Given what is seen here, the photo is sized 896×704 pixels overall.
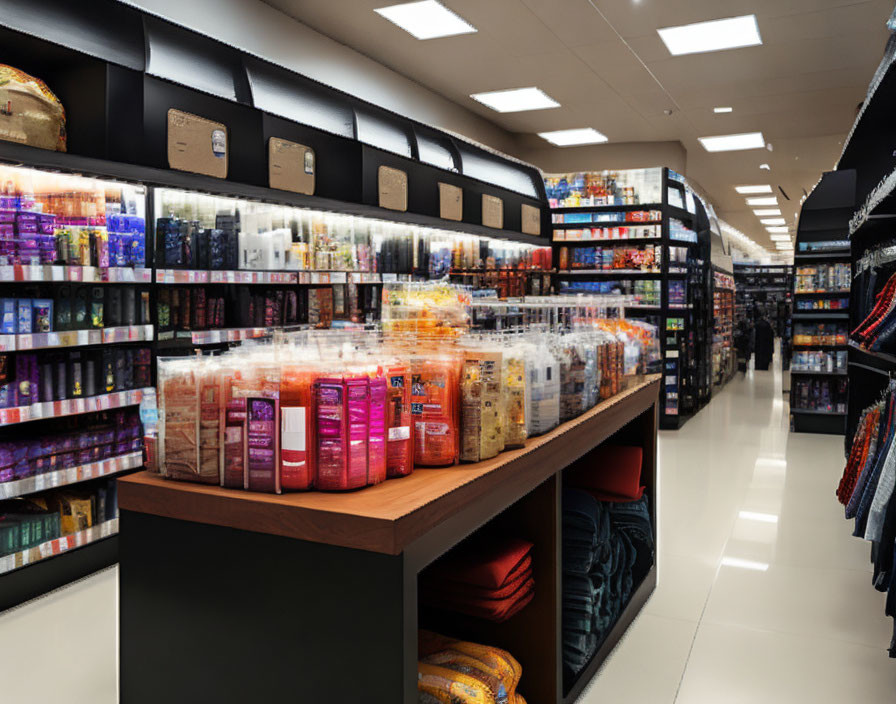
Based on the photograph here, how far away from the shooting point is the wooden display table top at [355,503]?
138 cm

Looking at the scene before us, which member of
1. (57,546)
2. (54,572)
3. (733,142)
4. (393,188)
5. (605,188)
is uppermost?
(733,142)

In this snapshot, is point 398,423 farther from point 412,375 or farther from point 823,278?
point 823,278

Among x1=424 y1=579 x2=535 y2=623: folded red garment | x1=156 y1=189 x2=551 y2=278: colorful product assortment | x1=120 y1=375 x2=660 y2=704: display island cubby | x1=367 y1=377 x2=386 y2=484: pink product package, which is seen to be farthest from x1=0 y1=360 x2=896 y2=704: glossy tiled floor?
x1=156 y1=189 x2=551 y2=278: colorful product assortment

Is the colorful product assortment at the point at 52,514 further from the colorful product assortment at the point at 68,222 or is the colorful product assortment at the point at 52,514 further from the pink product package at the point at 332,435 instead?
the pink product package at the point at 332,435

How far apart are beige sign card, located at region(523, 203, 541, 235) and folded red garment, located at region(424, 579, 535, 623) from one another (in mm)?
6343

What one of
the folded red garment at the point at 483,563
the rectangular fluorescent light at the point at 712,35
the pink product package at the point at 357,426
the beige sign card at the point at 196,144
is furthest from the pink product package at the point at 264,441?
the rectangular fluorescent light at the point at 712,35

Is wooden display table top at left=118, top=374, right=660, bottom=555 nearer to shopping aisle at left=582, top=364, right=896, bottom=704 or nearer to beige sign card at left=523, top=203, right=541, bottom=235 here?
shopping aisle at left=582, top=364, right=896, bottom=704

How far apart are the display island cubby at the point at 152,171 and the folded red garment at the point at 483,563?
7.19 feet

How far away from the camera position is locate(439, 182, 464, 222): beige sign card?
6559mm

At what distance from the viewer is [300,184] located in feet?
15.9

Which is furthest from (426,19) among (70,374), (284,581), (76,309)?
(284,581)

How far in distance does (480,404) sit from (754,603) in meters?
2.24

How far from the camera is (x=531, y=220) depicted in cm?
826

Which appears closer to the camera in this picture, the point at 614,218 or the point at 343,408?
the point at 343,408
